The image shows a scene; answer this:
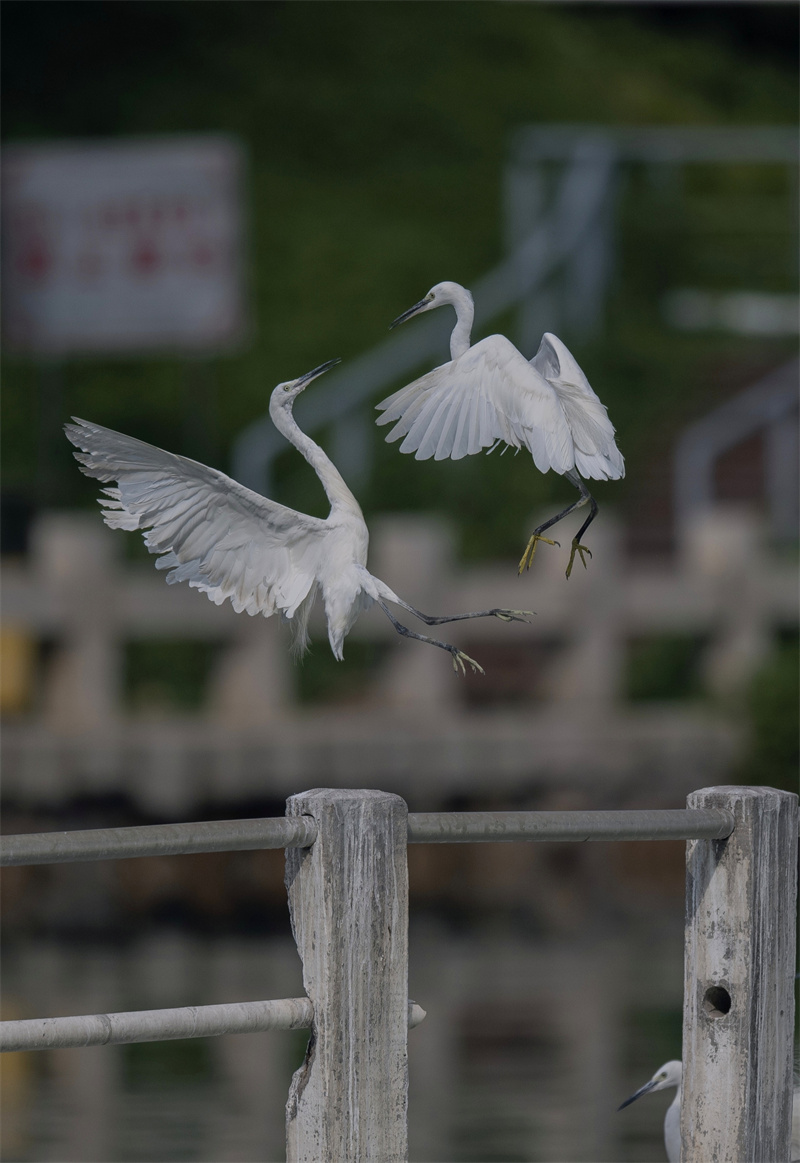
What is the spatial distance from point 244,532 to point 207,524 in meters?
0.07

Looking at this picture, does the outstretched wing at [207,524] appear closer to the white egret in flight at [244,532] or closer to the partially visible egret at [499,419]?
the white egret in flight at [244,532]

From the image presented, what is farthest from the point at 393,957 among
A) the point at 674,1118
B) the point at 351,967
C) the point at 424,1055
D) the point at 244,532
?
the point at 424,1055

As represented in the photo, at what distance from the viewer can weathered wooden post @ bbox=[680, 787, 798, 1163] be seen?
13.1 ft

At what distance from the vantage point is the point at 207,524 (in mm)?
3373

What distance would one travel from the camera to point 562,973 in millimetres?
9664

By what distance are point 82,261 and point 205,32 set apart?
726 centimetres

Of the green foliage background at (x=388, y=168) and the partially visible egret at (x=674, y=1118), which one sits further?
the green foliage background at (x=388, y=168)

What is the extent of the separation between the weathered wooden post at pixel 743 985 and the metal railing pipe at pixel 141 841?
3.33ft

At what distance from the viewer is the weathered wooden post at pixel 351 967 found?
→ 363 cm

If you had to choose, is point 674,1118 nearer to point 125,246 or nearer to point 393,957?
point 393,957

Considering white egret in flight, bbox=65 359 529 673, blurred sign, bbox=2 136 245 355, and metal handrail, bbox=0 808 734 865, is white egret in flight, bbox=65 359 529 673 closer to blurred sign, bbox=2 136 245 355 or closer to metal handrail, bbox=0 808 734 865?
metal handrail, bbox=0 808 734 865

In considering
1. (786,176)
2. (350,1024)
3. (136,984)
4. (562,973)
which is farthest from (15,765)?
(786,176)

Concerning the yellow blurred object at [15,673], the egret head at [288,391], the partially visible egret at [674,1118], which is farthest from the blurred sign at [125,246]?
the egret head at [288,391]

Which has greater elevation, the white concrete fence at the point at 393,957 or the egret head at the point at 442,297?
the egret head at the point at 442,297
